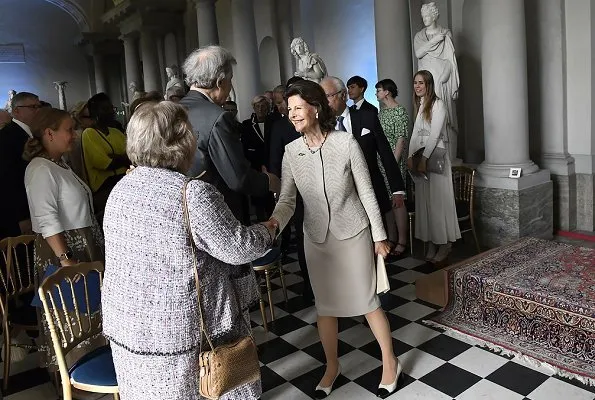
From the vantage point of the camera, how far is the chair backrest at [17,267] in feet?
11.0

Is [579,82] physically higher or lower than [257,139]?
higher

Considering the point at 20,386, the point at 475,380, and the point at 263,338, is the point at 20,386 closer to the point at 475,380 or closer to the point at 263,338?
the point at 263,338

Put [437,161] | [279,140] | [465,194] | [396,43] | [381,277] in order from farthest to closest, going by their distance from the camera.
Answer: [396,43]
[465,194]
[437,161]
[279,140]
[381,277]

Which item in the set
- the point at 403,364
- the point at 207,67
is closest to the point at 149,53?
the point at 207,67

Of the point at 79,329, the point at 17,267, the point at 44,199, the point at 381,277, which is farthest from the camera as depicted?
the point at 17,267

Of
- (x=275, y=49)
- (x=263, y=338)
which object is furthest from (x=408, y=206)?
(x=275, y=49)

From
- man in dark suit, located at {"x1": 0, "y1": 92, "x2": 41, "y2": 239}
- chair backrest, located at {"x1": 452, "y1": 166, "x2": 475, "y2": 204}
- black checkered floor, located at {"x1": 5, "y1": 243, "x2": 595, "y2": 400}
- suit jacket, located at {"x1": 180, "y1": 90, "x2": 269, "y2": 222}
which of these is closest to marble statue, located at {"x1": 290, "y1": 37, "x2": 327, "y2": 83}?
chair backrest, located at {"x1": 452, "y1": 166, "x2": 475, "y2": 204}

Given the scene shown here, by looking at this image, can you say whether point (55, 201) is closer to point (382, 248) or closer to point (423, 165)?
point (382, 248)

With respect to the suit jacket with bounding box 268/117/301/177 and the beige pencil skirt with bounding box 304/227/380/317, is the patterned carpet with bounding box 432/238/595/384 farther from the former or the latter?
the suit jacket with bounding box 268/117/301/177

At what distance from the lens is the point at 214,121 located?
2662 millimetres

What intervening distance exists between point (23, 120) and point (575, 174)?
5.50 meters

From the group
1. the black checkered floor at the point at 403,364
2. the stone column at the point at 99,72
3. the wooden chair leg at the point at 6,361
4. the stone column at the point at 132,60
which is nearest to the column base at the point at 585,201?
the black checkered floor at the point at 403,364

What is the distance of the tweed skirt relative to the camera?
1.94m

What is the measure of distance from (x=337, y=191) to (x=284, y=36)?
8.63 meters
